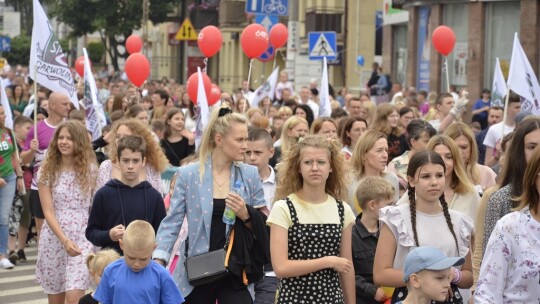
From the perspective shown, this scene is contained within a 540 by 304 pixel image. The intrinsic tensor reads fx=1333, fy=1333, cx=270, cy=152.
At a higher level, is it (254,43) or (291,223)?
(254,43)

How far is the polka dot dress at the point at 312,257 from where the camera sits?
7215 millimetres

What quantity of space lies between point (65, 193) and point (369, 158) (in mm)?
2321

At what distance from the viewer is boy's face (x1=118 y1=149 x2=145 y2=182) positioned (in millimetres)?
9188

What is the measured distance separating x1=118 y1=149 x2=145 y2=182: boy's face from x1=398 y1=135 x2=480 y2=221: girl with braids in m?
2.03

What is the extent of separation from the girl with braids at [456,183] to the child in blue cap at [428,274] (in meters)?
1.88

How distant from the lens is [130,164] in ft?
30.2

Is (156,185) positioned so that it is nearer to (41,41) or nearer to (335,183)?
(335,183)

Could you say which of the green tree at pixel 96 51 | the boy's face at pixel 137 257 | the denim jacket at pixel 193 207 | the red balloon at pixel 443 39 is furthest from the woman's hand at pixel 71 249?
the green tree at pixel 96 51

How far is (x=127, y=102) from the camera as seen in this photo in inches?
765

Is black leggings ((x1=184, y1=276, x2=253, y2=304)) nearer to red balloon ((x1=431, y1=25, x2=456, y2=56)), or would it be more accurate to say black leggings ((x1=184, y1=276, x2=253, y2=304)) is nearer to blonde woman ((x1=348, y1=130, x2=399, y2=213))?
blonde woman ((x1=348, y1=130, x2=399, y2=213))

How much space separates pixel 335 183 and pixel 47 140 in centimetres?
741

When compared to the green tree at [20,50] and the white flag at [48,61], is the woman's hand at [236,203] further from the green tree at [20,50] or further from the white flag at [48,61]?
the green tree at [20,50]

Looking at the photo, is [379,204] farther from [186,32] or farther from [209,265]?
[186,32]

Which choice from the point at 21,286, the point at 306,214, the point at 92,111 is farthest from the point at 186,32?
the point at 306,214
